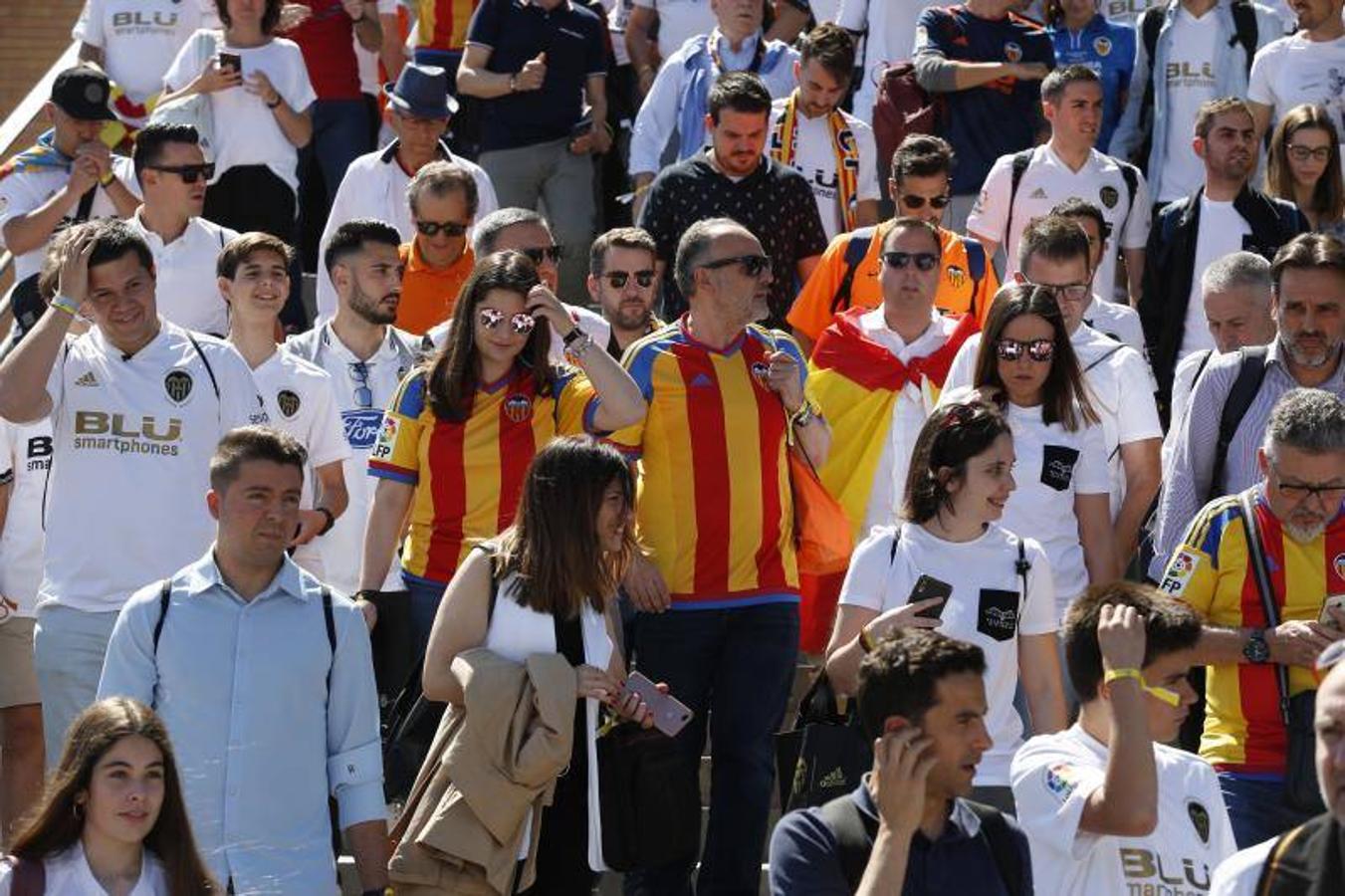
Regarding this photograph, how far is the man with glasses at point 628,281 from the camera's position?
965 cm

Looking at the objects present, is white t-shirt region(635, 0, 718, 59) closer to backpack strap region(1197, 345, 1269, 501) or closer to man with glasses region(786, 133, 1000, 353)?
man with glasses region(786, 133, 1000, 353)

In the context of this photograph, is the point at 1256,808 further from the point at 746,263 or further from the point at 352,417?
the point at 352,417

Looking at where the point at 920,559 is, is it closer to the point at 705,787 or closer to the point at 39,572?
the point at 705,787

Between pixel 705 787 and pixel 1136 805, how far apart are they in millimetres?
3648

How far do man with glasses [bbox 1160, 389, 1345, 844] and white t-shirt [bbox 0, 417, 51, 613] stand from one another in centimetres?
390

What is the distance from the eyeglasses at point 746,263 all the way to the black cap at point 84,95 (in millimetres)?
4291

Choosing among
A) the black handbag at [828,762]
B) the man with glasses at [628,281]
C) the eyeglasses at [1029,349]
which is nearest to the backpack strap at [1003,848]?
the black handbag at [828,762]

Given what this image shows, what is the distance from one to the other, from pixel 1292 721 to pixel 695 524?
6.33ft

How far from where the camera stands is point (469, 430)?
27.5 ft

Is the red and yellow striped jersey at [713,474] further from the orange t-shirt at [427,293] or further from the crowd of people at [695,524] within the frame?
the orange t-shirt at [427,293]

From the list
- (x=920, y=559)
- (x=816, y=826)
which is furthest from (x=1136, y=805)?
(x=920, y=559)

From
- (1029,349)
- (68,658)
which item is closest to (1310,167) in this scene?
(1029,349)

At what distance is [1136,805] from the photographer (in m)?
5.86

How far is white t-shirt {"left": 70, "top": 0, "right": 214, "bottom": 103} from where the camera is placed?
44.5ft
